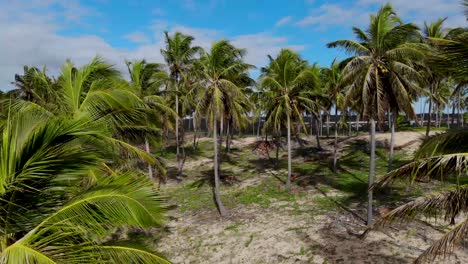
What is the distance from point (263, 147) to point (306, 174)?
1296cm

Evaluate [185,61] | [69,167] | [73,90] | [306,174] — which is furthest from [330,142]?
[69,167]

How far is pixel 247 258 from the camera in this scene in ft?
50.1

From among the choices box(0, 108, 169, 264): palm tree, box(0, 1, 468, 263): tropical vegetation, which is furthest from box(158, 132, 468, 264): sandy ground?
box(0, 108, 169, 264): palm tree

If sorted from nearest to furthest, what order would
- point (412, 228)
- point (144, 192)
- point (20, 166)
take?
point (20, 166) < point (144, 192) < point (412, 228)

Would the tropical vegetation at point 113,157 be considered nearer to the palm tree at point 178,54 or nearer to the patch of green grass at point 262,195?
the patch of green grass at point 262,195

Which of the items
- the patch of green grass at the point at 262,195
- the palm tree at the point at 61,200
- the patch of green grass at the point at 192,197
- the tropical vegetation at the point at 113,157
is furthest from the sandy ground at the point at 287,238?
the palm tree at the point at 61,200

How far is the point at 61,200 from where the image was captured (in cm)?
577

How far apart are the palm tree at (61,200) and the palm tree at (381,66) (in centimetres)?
1301

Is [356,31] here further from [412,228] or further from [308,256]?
[308,256]

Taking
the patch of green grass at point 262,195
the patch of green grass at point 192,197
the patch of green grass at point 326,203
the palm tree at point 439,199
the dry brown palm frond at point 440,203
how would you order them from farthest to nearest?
the patch of green grass at point 192,197 < the patch of green grass at point 262,195 < the patch of green grass at point 326,203 < the dry brown palm frond at point 440,203 < the palm tree at point 439,199

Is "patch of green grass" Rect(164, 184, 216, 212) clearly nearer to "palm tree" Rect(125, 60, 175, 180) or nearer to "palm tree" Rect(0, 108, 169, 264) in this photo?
"palm tree" Rect(125, 60, 175, 180)

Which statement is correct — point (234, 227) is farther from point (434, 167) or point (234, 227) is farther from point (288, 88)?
point (434, 167)

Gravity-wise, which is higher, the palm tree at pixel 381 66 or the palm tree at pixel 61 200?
the palm tree at pixel 381 66

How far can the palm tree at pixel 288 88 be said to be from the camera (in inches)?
910
